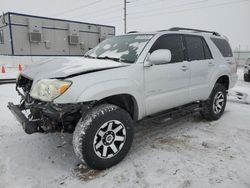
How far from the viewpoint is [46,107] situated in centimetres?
257

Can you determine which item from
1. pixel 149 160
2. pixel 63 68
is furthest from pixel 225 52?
pixel 63 68

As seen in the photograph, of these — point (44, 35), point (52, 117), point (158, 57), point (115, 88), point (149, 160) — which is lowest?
point (149, 160)

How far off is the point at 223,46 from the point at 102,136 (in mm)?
Result: 3679

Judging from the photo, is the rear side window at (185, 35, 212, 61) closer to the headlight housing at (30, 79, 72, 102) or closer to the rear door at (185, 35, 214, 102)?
the rear door at (185, 35, 214, 102)

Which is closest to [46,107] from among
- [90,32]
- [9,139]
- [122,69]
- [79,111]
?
[79,111]

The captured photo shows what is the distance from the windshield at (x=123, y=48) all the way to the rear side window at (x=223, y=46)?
1.99m

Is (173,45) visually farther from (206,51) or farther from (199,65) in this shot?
(206,51)

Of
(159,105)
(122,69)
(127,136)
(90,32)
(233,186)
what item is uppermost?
(90,32)

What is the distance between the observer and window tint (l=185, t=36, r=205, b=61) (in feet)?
13.5

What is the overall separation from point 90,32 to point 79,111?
689 inches

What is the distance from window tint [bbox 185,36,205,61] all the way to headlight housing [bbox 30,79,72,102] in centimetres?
245

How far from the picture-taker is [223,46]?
5031 millimetres

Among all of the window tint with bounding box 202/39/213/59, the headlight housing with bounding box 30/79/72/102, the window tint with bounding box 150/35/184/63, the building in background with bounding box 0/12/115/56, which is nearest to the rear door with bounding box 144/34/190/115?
the window tint with bounding box 150/35/184/63

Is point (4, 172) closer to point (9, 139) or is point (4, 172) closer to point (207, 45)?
point (9, 139)
